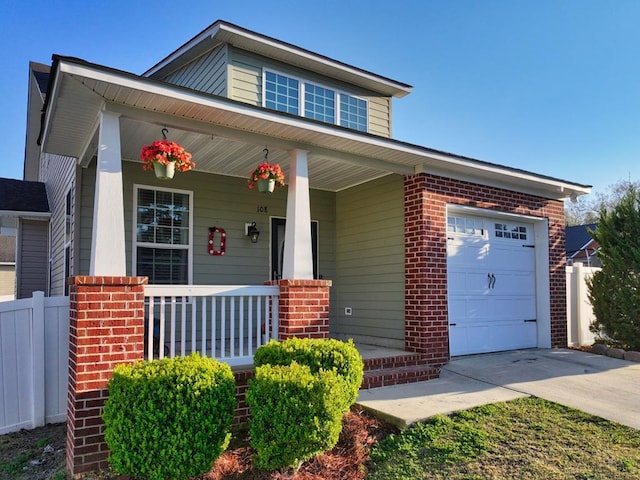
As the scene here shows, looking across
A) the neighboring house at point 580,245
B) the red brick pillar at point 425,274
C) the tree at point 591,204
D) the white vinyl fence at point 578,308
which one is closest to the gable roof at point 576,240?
the neighboring house at point 580,245

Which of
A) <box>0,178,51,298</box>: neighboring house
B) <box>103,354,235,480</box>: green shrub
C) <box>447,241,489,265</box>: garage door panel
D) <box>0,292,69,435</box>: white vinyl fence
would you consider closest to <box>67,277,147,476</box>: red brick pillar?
<box>103,354,235,480</box>: green shrub

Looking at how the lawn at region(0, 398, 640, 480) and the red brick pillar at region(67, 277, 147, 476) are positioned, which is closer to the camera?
the lawn at region(0, 398, 640, 480)

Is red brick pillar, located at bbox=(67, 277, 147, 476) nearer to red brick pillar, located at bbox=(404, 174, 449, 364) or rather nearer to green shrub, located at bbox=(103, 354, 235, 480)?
green shrub, located at bbox=(103, 354, 235, 480)

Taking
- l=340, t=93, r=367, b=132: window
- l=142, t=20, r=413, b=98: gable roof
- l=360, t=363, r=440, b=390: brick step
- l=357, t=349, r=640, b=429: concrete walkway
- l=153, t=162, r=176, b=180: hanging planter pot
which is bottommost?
l=357, t=349, r=640, b=429: concrete walkway

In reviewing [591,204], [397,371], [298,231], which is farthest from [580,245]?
[298,231]

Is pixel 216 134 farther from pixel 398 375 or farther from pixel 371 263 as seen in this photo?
pixel 398 375

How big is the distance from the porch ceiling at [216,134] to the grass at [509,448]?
336cm

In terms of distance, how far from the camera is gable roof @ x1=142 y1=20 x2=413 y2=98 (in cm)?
789

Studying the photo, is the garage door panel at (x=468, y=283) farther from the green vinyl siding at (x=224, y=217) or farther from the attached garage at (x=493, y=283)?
the green vinyl siding at (x=224, y=217)

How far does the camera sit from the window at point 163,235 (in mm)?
6500

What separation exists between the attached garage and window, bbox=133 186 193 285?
159 inches

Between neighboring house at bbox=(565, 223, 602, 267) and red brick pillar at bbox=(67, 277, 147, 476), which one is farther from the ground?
neighboring house at bbox=(565, 223, 602, 267)

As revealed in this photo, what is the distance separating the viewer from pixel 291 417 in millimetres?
3254

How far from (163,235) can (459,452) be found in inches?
192
